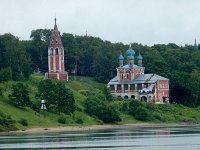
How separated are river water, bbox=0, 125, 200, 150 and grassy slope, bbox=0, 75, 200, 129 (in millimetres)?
7122

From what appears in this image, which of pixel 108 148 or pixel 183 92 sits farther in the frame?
pixel 183 92

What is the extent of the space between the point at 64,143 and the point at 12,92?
35.6m

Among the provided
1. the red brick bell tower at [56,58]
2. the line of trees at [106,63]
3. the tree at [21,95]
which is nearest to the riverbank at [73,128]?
the tree at [21,95]

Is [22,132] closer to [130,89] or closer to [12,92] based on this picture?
[12,92]

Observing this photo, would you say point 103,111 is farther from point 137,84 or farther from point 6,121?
point 137,84

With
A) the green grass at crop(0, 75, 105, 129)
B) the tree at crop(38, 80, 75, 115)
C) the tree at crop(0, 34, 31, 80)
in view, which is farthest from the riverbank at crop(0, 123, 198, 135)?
the tree at crop(0, 34, 31, 80)

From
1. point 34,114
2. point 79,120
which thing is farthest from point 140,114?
point 34,114

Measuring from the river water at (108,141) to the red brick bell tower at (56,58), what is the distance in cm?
4829

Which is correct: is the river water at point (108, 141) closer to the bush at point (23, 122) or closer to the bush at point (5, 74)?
the bush at point (23, 122)

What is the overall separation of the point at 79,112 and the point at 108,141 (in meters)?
37.4

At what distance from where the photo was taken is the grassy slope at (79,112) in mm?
132875

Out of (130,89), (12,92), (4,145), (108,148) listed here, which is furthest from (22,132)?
(130,89)

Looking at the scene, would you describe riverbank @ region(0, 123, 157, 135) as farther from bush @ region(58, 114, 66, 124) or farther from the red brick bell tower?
the red brick bell tower

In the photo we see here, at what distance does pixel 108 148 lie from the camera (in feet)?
316
